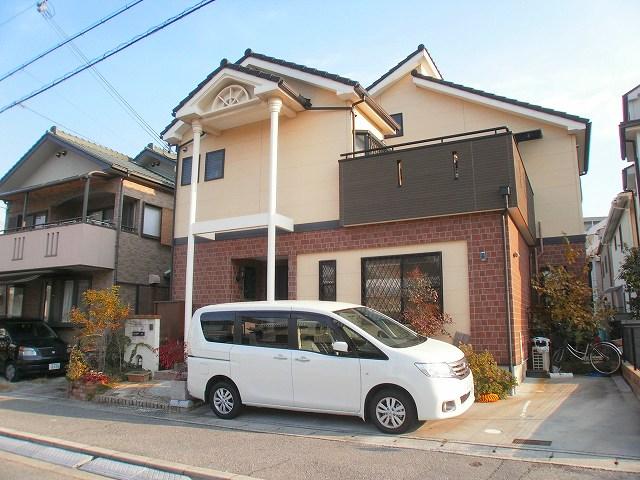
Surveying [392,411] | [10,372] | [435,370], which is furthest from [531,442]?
[10,372]

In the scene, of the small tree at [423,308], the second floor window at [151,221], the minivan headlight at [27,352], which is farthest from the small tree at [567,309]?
the minivan headlight at [27,352]

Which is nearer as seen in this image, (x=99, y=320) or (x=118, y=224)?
(x=99, y=320)

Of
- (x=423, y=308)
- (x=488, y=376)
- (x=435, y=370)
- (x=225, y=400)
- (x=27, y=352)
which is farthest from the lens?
(x=27, y=352)

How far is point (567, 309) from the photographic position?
11.5m

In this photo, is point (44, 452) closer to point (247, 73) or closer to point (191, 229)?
point (191, 229)

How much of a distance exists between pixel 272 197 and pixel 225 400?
5.11 metres

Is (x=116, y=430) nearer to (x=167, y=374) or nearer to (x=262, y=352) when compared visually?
(x=262, y=352)

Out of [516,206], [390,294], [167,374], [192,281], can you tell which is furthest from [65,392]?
[516,206]

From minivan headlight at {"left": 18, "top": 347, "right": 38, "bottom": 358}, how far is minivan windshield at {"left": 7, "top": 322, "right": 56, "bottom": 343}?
41 cm

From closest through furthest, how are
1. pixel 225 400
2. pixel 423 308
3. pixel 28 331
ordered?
pixel 225 400 < pixel 423 308 < pixel 28 331

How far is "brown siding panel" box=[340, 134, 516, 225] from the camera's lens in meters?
9.62

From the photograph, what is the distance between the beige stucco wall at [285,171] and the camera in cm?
1193

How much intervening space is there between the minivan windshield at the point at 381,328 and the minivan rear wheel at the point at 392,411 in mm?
683

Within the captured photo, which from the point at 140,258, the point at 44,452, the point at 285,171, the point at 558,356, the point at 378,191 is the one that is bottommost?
the point at 44,452
